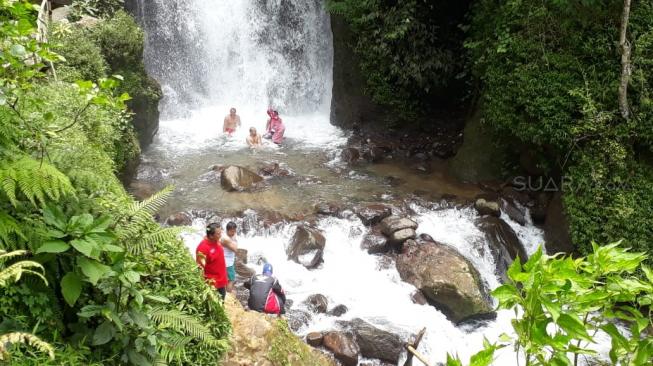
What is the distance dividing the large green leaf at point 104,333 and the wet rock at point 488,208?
8214 millimetres

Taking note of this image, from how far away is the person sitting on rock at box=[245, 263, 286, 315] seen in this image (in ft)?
20.9

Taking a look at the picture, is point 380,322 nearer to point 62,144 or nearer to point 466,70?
point 62,144

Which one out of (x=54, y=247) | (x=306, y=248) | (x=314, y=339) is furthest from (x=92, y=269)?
(x=306, y=248)

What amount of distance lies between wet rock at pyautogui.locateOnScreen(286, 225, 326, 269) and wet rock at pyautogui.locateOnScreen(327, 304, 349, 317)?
1.03 m

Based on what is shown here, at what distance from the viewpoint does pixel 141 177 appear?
34.6 ft

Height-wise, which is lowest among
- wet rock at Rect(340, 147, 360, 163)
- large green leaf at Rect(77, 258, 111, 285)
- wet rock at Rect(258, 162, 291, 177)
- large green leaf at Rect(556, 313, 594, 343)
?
wet rock at Rect(258, 162, 291, 177)

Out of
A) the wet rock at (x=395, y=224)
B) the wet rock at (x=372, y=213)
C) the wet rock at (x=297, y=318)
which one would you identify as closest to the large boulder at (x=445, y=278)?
the wet rock at (x=395, y=224)

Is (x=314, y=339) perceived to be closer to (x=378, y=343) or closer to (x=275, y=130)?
(x=378, y=343)

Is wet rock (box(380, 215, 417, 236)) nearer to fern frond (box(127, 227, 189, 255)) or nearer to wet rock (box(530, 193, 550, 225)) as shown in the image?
wet rock (box(530, 193, 550, 225))

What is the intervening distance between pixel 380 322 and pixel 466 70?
7368 millimetres

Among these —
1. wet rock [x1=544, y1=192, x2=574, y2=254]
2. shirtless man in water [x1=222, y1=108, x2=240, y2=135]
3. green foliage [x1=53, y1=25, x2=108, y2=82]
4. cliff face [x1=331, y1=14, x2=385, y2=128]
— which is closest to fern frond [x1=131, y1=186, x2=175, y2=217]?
green foliage [x1=53, y1=25, x2=108, y2=82]

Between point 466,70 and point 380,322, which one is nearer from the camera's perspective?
point 380,322

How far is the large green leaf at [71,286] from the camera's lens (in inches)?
104

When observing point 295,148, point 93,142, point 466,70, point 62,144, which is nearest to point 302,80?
point 295,148
